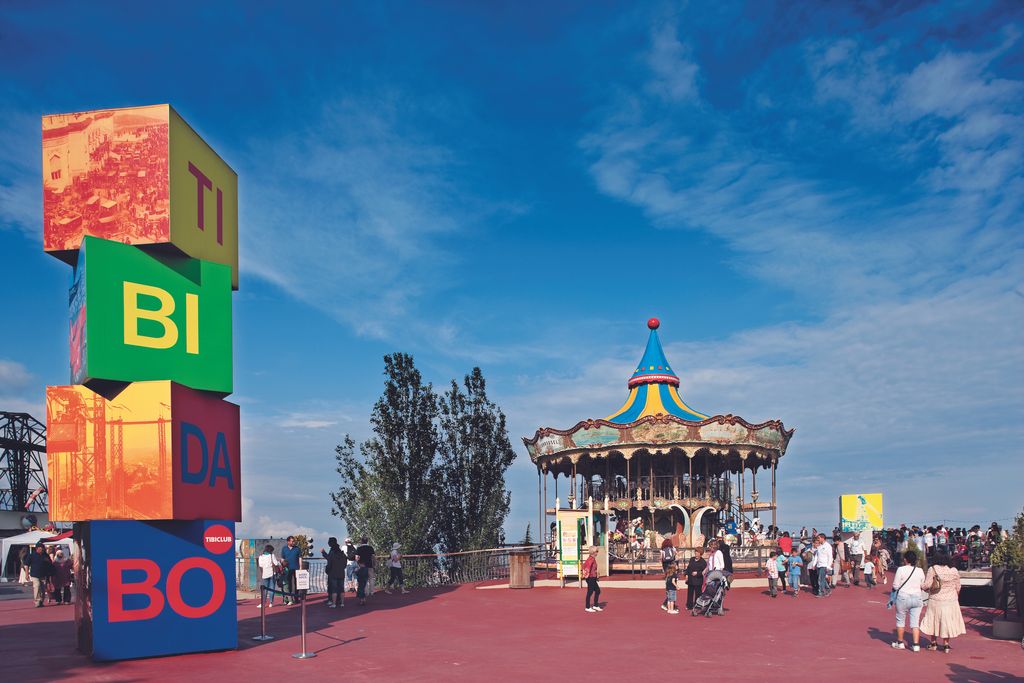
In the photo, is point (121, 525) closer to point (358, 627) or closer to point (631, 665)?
point (358, 627)

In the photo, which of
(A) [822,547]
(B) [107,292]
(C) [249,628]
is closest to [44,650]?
(C) [249,628]

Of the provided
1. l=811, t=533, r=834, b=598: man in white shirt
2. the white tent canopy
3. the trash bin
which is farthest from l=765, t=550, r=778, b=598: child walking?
the white tent canopy

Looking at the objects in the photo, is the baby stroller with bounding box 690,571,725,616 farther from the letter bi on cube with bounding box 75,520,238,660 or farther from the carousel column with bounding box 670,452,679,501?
the carousel column with bounding box 670,452,679,501

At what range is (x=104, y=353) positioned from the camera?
1291cm

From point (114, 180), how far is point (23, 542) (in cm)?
2081

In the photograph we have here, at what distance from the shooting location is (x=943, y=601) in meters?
13.1

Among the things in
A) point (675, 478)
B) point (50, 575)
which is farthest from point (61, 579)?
point (675, 478)

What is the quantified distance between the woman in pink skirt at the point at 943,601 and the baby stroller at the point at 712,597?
489cm

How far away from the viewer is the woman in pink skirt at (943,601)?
13.0 meters

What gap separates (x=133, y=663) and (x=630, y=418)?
24.3 m

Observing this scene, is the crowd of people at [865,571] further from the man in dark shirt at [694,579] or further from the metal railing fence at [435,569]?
the metal railing fence at [435,569]

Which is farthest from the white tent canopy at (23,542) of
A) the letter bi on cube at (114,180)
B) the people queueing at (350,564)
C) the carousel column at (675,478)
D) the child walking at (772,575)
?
the carousel column at (675,478)

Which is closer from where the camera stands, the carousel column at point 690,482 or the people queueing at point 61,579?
the people queueing at point 61,579

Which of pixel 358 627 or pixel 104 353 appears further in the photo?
pixel 358 627
